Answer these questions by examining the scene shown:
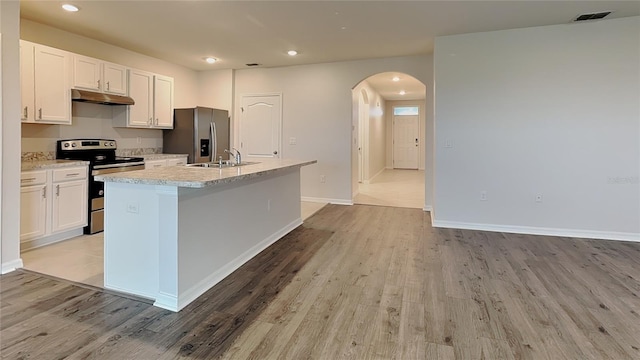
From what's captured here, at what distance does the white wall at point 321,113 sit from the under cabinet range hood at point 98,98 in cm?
244

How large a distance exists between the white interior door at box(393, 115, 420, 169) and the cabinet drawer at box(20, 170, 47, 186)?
11.2 metres

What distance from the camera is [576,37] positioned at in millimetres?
4207

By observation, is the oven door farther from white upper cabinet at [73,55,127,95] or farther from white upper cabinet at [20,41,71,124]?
white upper cabinet at [73,55,127,95]

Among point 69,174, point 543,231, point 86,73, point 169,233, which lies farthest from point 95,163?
point 543,231

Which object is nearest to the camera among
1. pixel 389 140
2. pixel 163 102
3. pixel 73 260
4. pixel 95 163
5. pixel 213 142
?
pixel 73 260

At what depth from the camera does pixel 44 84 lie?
13.0 feet

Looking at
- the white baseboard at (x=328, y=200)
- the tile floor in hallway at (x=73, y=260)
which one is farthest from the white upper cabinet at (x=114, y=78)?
the white baseboard at (x=328, y=200)

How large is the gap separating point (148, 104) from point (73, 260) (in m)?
2.88

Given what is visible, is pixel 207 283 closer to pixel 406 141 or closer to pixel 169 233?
pixel 169 233

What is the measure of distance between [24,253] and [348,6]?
4.09m

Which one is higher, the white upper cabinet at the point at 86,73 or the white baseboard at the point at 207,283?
the white upper cabinet at the point at 86,73

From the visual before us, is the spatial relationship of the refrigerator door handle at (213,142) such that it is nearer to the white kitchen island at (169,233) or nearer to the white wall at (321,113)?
the white wall at (321,113)

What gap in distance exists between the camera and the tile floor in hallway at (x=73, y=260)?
2998 mm

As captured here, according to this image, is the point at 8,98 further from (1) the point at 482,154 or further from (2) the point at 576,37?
(2) the point at 576,37
